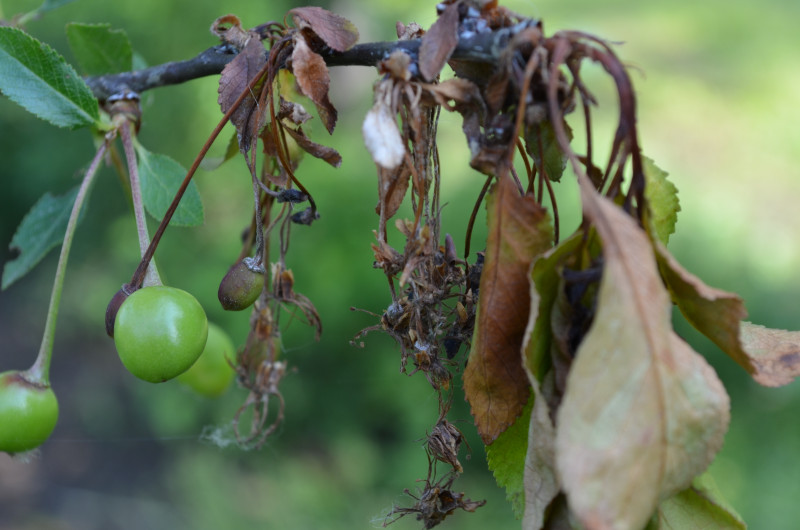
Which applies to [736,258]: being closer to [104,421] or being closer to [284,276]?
[284,276]

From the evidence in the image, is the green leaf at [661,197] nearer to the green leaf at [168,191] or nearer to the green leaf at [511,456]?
the green leaf at [511,456]

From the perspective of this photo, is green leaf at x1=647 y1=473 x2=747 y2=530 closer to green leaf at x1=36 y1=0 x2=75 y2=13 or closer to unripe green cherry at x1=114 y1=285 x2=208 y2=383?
unripe green cherry at x1=114 y1=285 x2=208 y2=383

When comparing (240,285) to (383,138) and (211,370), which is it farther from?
(211,370)

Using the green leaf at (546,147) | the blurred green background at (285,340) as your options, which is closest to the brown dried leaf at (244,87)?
the green leaf at (546,147)

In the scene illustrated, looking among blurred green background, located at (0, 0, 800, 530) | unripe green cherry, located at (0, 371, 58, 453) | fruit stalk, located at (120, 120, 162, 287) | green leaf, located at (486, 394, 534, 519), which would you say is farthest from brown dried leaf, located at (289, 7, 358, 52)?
blurred green background, located at (0, 0, 800, 530)

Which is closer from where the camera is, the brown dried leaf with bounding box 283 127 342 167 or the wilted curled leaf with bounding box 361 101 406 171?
the wilted curled leaf with bounding box 361 101 406 171

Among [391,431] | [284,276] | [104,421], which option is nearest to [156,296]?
[284,276]
